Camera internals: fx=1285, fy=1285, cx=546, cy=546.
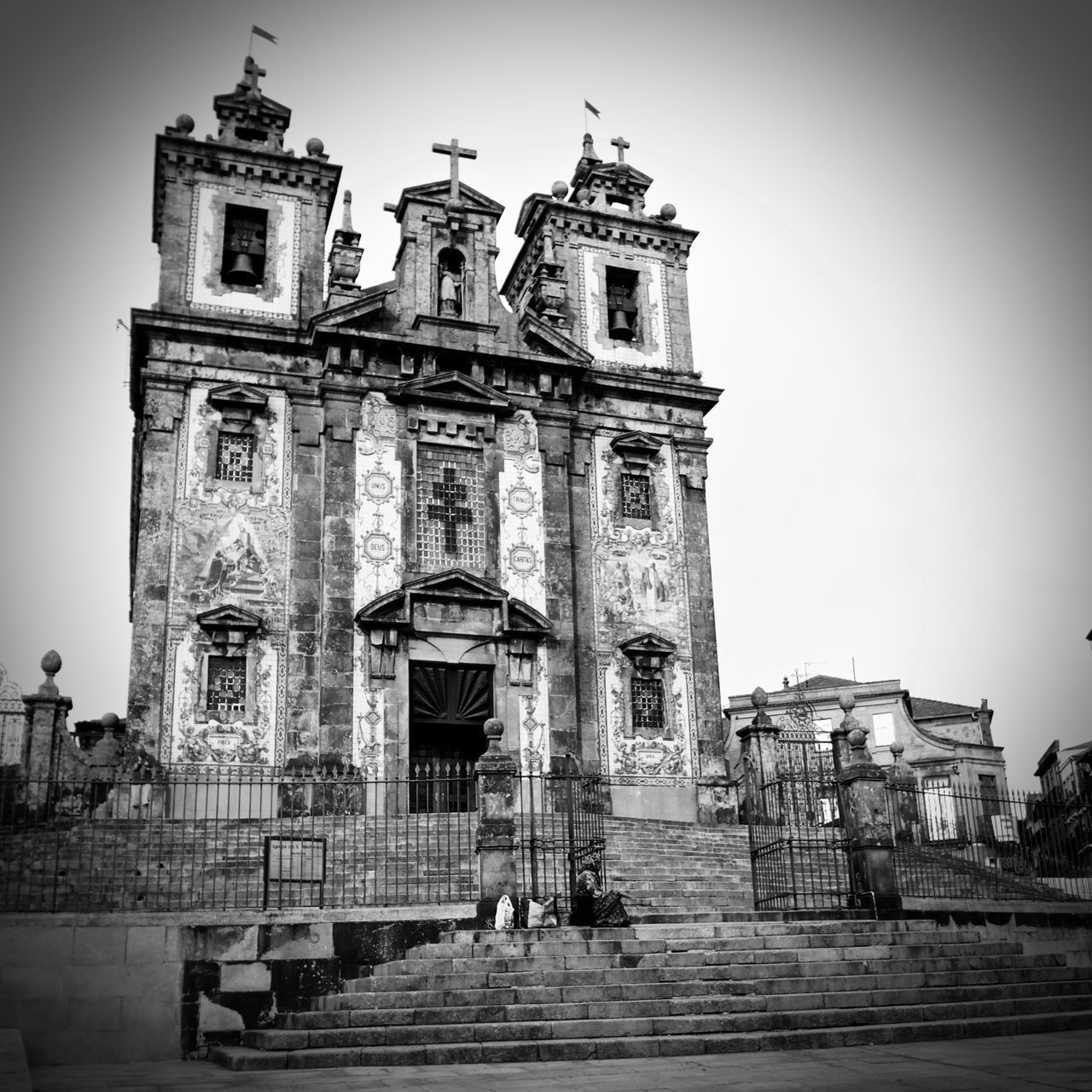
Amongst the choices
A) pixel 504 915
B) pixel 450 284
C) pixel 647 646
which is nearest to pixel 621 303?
pixel 450 284

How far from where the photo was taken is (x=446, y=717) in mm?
24688

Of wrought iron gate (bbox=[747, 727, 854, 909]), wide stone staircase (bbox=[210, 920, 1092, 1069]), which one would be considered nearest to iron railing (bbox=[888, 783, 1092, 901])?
wrought iron gate (bbox=[747, 727, 854, 909])

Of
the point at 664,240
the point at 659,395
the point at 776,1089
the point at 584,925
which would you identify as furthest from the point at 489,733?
the point at 664,240

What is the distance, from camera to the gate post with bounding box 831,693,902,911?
59.8ft

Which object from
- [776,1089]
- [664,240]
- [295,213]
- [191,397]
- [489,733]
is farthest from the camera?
[664,240]

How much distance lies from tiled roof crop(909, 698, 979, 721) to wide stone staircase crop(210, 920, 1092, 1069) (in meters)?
41.7

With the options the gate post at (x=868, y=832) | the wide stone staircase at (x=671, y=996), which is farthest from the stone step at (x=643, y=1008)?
the gate post at (x=868, y=832)

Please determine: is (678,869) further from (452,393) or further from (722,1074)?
(452,393)

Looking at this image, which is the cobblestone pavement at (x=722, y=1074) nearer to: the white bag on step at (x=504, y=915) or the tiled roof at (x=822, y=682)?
the white bag on step at (x=504, y=915)

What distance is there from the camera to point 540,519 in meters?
26.7

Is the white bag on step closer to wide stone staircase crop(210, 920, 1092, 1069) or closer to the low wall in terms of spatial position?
wide stone staircase crop(210, 920, 1092, 1069)

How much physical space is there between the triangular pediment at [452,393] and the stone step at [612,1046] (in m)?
15.2

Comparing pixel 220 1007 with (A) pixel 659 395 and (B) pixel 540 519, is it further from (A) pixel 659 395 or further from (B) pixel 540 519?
(A) pixel 659 395

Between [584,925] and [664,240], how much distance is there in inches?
774
